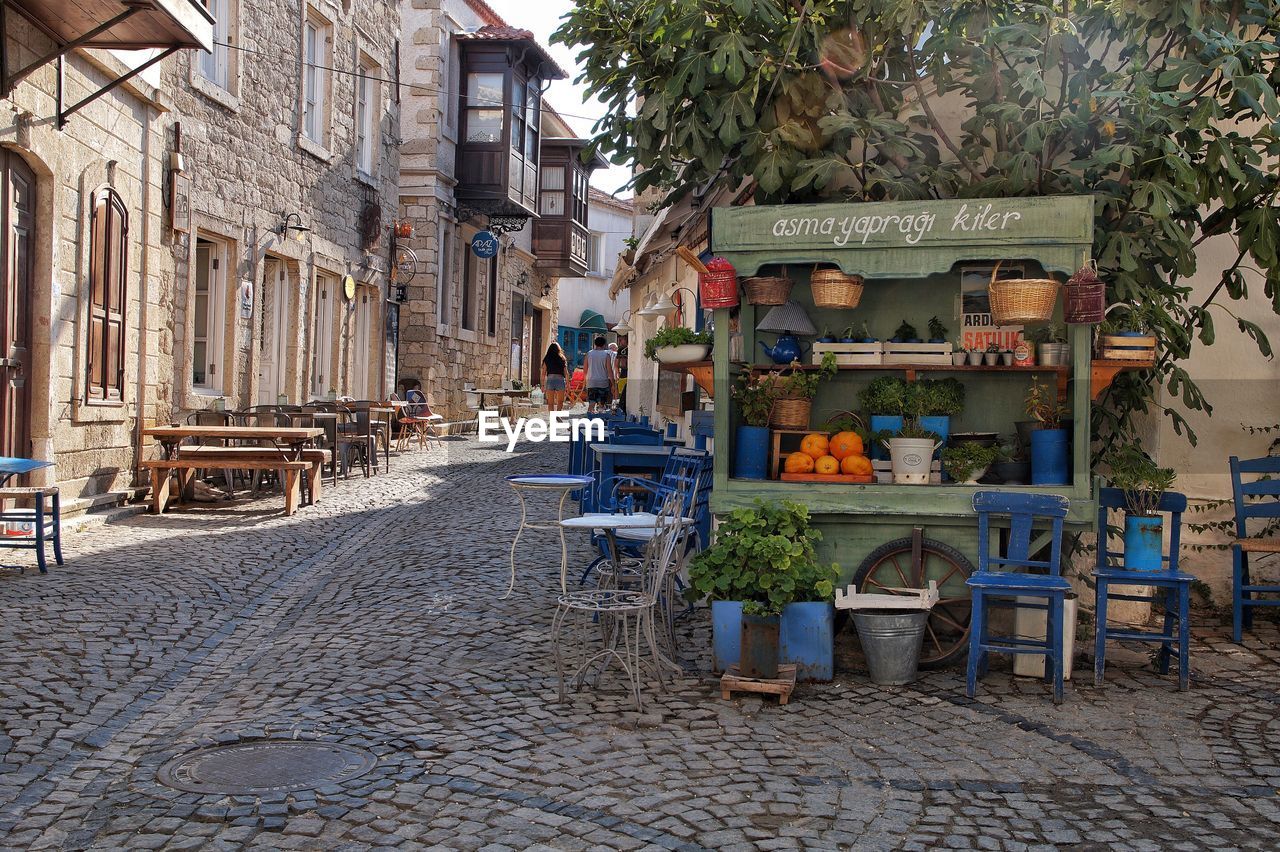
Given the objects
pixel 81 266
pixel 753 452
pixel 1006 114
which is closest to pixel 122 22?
pixel 81 266

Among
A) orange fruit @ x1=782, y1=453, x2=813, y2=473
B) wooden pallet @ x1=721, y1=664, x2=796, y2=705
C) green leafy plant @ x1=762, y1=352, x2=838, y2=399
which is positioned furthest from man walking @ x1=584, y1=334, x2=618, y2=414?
wooden pallet @ x1=721, y1=664, x2=796, y2=705

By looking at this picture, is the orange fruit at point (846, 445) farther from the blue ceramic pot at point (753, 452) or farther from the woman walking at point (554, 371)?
the woman walking at point (554, 371)

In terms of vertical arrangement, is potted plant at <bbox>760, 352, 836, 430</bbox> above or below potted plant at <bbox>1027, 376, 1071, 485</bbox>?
above

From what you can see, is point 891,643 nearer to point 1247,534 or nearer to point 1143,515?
point 1143,515

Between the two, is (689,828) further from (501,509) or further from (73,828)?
(501,509)

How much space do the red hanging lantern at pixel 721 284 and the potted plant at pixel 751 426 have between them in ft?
1.90

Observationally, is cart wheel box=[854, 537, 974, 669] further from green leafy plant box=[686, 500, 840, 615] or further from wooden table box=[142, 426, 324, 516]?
wooden table box=[142, 426, 324, 516]

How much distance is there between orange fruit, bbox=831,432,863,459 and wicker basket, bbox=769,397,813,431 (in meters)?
0.25

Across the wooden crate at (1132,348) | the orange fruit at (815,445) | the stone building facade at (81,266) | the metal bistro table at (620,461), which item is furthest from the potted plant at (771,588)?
the stone building facade at (81,266)

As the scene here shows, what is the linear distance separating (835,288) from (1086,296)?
1297mm

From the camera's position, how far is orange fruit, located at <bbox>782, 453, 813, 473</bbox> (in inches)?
266

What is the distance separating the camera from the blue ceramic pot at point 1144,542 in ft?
20.4

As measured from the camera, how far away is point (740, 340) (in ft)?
24.5

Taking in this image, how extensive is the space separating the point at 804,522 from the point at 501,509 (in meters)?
6.73
